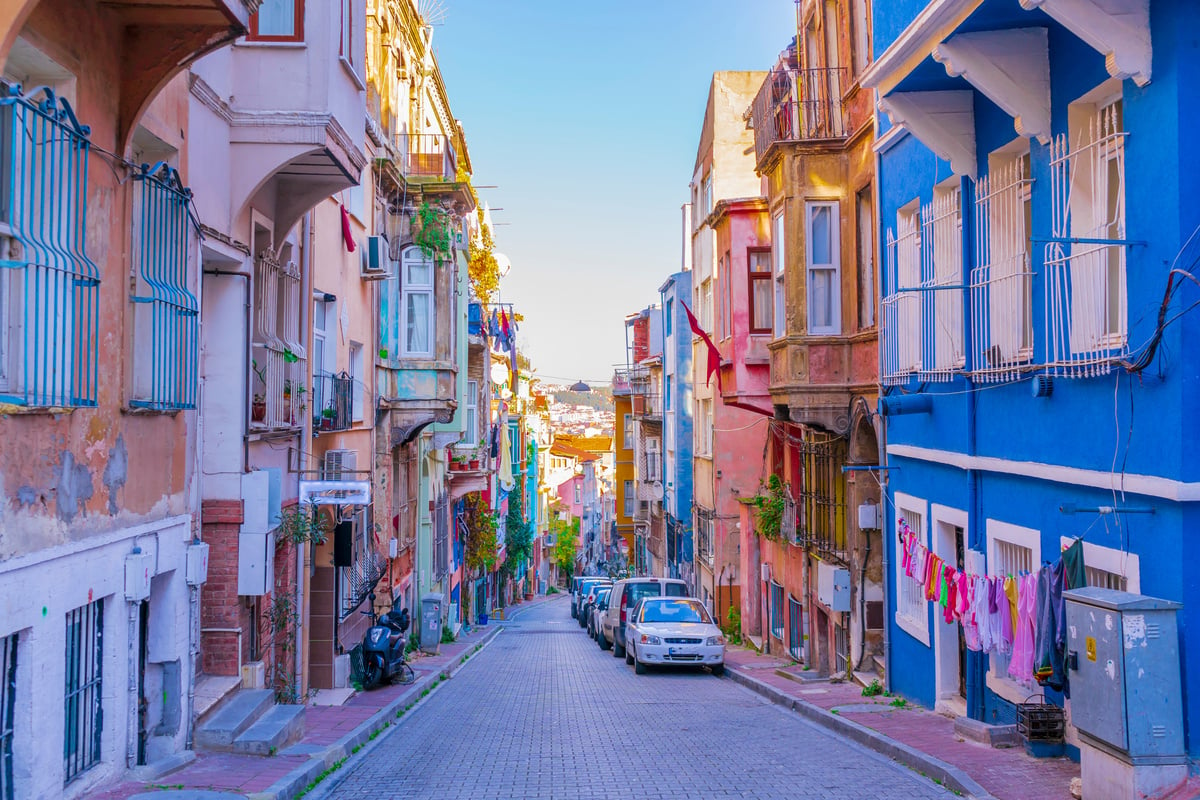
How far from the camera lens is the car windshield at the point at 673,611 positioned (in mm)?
23422

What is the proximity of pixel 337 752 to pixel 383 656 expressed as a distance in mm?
5889

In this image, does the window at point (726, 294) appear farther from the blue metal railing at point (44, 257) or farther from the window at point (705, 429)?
the blue metal railing at point (44, 257)

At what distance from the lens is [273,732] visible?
A: 1112 cm

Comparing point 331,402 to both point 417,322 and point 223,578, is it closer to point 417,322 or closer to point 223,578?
point 223,578

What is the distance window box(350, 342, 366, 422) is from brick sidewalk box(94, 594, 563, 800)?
187 inches

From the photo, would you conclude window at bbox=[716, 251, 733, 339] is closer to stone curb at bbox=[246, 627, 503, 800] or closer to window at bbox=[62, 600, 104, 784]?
stone curb at bbox=[246, 627, 503, 800]

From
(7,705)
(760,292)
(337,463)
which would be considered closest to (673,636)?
(337,463)

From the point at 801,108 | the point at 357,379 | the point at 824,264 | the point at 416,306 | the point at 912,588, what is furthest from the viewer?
the point at 416,306

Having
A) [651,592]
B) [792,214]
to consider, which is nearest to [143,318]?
[792,214]

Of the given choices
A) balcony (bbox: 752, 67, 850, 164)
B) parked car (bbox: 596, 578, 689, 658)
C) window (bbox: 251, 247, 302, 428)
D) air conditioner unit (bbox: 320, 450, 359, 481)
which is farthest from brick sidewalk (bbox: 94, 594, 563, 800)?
balcony (bbox: 752, 67, 850, 164)

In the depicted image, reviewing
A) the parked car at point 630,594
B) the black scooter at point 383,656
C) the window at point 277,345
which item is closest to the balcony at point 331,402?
the window at point 277,345

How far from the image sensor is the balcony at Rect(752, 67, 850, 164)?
18.3m

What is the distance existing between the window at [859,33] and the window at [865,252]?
195 centimetres

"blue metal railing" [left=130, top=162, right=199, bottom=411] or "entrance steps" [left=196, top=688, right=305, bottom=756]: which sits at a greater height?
"blue metal railing" [left=130, top=162, right=199, bottom=411]
